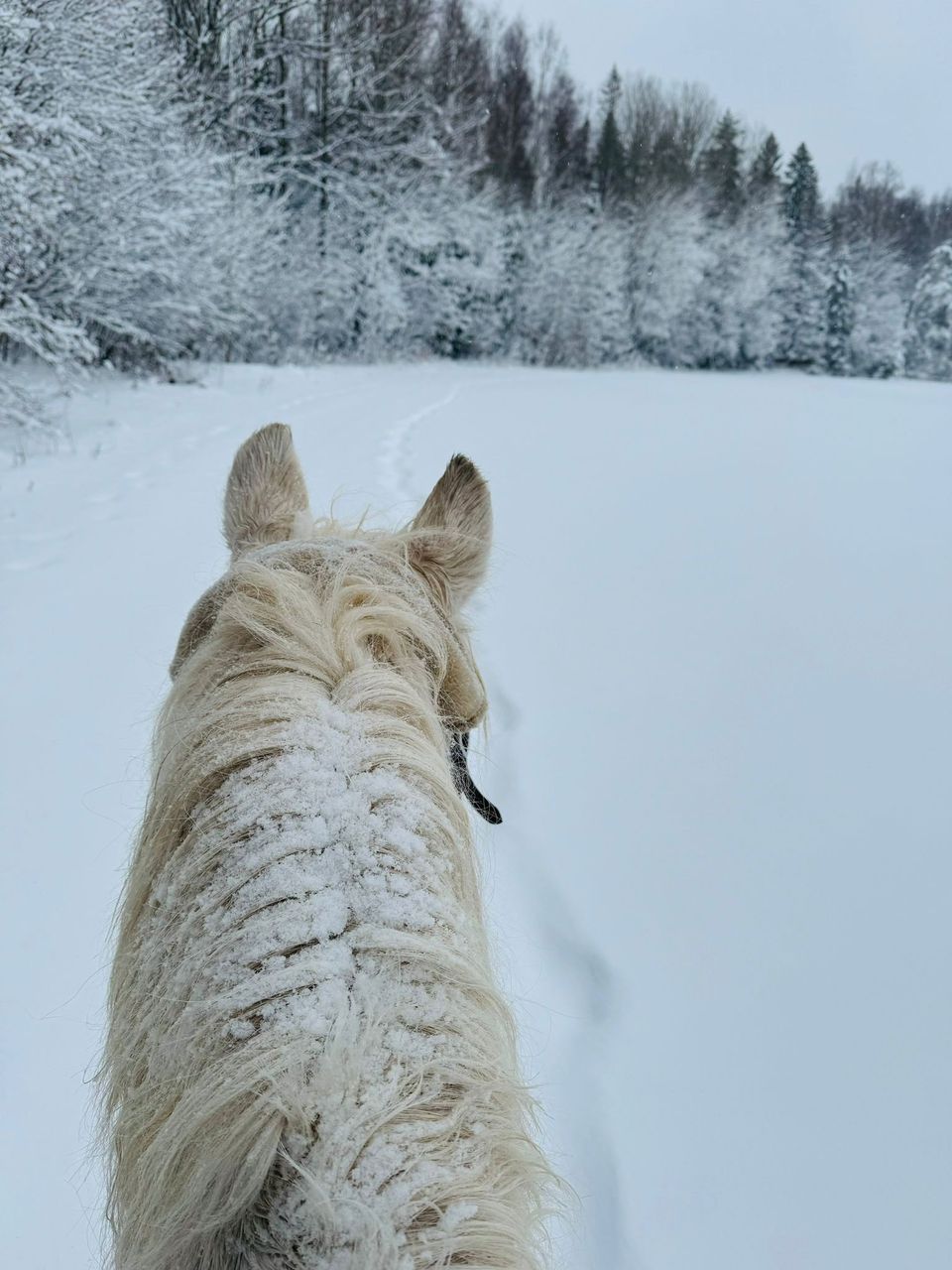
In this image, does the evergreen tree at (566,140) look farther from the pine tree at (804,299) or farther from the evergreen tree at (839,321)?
the evergreen tree at (839,321)

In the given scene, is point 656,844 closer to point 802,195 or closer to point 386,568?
point 386,568

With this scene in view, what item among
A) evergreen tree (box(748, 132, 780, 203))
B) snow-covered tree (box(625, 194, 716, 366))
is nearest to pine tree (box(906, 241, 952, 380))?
evergreen tree (box(748, 132, 780, 203))

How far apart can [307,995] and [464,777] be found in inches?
21.8

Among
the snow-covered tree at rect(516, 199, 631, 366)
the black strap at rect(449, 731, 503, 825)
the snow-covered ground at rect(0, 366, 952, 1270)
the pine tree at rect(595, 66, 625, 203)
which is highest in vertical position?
the pine tree at rect(595, 66, 625, 203)

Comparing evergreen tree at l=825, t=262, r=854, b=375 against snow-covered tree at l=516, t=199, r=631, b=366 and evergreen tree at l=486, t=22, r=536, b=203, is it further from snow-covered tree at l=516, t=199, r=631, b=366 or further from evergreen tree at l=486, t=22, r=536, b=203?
evergreen tree at l=486, t=22, r=536, b=203

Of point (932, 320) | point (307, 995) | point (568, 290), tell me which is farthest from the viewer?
point (932, 320)

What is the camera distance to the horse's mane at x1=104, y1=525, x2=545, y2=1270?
20.2 inches

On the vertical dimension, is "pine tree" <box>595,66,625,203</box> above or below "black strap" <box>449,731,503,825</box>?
above

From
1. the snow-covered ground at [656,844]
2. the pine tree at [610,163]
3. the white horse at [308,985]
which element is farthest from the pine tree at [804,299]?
the white horse at [308,985]

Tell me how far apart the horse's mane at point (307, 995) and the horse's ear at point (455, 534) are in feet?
1.00

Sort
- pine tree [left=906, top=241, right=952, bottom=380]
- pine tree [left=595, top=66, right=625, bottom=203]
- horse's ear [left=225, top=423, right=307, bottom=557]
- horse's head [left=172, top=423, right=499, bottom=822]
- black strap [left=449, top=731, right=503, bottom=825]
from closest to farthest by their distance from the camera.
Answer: horse's head [left=172, top=423, right=499, bottom=822] < black strap [left=449, top=731, right=503, bottom=825] < horse's ear [left=225, top=423, right=307, bottom=557] < pine tree [left=595, top=66, right=625, bottom=203] < pine tree [left=906, top=241, right=952, bottom=380]

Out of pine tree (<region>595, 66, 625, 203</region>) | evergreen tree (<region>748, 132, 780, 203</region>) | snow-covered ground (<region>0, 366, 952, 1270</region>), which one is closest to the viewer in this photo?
snow-covered ground (<region>0, 366, 952, 1270</region>)

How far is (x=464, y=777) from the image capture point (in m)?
1.12

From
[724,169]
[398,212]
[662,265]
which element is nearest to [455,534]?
[398,212]
